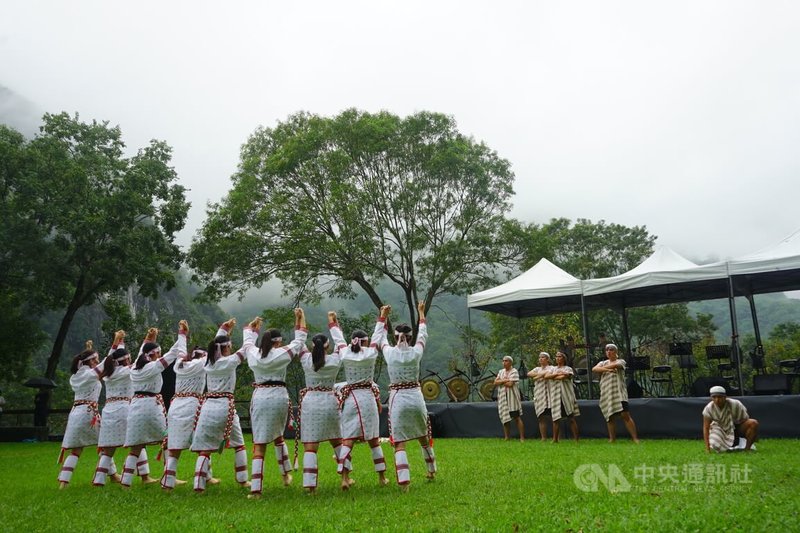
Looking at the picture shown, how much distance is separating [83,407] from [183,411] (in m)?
1.94

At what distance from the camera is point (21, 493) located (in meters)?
7.05

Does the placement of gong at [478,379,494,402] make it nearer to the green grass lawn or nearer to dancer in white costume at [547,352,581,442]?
dancer in white costume at [547,352,581,442]

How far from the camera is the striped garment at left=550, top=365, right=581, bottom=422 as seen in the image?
10.5 metres

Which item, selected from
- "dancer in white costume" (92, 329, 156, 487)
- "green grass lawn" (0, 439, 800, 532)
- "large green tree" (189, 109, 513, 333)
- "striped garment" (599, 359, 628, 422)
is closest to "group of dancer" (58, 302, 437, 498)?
"dancer in white costume" (92, 329, 156, 487)

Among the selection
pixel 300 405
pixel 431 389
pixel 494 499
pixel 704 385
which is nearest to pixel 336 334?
pixel 300 405

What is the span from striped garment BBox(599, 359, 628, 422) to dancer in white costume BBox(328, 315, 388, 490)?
15.8 feet

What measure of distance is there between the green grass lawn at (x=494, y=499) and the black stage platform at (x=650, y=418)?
1004 millimetres

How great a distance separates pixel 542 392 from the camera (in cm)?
1094

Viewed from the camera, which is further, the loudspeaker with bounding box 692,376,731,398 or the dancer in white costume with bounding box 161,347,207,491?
the loudspeaker with bounding box 692,376,731,398

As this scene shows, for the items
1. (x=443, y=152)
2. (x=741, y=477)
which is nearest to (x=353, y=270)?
(x=443, y=152)

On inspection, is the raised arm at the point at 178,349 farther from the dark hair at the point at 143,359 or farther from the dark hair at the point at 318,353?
the dark hair at the point at 318,353

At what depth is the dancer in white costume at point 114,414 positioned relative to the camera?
729 centimetres

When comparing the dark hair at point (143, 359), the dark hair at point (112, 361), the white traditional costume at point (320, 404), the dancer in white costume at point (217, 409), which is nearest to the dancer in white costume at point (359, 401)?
the white traditional costume at point (320, 404)

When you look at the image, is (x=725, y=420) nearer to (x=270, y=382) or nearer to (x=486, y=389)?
(x=270, y=382)
